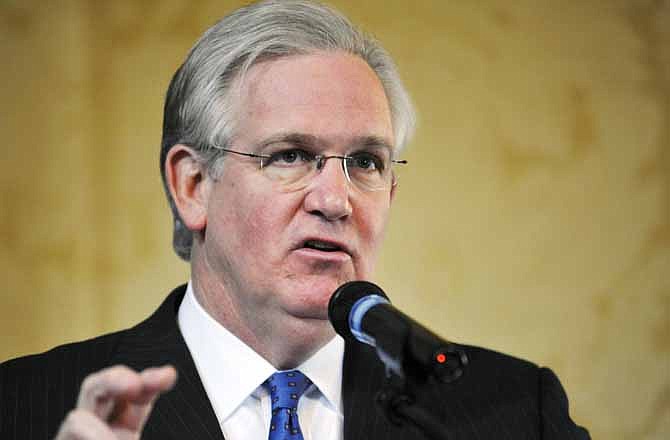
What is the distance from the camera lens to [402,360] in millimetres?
1269

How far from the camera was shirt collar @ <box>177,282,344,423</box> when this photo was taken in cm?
201

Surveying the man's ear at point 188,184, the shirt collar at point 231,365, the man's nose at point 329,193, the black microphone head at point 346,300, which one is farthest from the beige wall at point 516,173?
the black microphone head at point 346,300

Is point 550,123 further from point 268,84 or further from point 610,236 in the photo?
point 268,84

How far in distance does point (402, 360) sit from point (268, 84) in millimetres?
967

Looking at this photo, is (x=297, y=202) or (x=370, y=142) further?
(x=370, y=142)

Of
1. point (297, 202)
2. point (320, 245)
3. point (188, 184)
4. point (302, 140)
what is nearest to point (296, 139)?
point (302, 140)

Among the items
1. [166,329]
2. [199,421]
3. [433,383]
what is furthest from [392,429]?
[433,383]

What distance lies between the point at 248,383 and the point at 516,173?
1444 millimetres

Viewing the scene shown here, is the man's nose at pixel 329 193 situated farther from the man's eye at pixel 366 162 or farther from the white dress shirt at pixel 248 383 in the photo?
the white dress shirt at pixel 248 383

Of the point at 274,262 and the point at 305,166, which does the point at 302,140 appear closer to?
the point at 305,166

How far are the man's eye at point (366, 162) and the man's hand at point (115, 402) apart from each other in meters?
0.90

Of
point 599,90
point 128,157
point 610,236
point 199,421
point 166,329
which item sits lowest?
point 199,421

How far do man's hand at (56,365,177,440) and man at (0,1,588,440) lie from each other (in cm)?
61

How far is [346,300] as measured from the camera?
1.49 metres
